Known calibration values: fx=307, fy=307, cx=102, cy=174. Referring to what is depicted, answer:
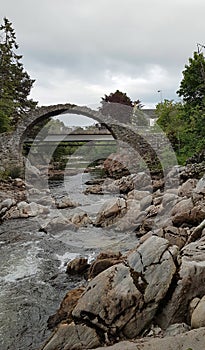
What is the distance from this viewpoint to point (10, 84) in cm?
1936

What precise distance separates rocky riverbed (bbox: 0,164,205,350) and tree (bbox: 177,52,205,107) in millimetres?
6233

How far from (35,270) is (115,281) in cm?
244

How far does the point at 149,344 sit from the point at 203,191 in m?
4.51

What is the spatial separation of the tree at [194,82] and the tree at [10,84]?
949cm

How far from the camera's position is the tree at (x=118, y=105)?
2728cm

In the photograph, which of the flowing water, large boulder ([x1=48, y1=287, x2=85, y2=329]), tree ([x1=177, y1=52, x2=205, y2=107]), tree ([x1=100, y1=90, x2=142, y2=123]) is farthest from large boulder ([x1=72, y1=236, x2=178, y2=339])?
tree ([x1=100, y1=90, x2=142, y2=123])

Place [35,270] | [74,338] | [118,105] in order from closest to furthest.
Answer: [74,338]
[35,270]
[118,105]

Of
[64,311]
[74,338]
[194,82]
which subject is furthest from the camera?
[194,82]

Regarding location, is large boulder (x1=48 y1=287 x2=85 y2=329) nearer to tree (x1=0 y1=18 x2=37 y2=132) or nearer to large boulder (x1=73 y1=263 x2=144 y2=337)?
large boulder (x1=73 y1=263 x2=144 y2=337)

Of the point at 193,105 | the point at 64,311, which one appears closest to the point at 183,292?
the point at 64,311

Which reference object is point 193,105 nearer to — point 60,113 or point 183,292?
point 60,113

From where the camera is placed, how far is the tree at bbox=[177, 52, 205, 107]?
12227mm

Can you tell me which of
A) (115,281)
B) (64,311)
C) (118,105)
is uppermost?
(118,105)

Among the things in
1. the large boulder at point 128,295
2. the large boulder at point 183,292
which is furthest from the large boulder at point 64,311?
the large boulder at point 183,292
